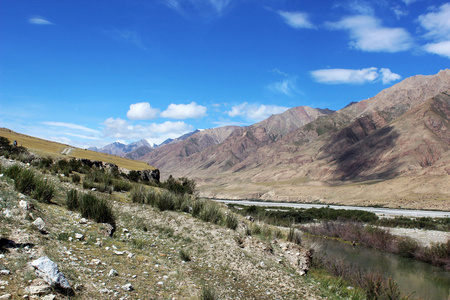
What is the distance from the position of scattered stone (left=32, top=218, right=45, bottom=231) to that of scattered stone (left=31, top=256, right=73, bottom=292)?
1899 millimetres

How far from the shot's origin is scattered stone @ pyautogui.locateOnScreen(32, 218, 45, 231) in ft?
22.1

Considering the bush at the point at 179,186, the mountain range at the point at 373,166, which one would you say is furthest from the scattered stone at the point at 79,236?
the mountain range at the point at 373,166

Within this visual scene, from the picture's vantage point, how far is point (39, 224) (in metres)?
6.84

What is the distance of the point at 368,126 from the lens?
181 meters

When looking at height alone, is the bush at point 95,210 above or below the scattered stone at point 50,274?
above

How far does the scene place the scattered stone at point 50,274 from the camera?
485 cm

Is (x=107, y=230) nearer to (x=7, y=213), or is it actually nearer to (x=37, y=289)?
(x=7, y=213)

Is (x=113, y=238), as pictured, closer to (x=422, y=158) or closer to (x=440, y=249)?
(x=440, y=249)

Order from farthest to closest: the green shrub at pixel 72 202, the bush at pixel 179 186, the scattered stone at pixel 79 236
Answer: the bush at pixel 179 186 < the green shrub at pixel 72 202 < the scattered stone at pixel 79 236

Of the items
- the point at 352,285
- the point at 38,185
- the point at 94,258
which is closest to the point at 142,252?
the point at 94,258

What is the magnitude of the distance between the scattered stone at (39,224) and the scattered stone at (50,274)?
1.90 m

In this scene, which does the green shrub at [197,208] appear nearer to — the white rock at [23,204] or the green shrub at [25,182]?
the green shrub at [25,182]

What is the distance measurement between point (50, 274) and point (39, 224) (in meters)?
2.43

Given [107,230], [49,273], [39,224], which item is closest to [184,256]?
[107,230]
